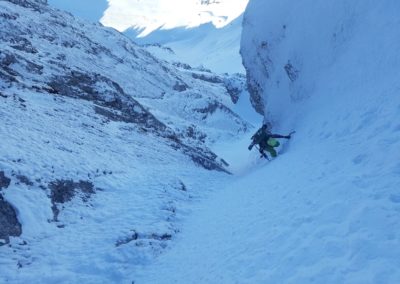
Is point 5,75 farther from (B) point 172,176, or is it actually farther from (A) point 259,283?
A: (A) point 259,283

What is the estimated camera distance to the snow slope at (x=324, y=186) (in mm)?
8211

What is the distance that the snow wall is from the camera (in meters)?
8.06

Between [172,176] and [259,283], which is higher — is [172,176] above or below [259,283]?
above

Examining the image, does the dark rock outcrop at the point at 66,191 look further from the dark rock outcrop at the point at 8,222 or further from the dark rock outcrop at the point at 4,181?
the dark rock outcrop at the point at 4,181

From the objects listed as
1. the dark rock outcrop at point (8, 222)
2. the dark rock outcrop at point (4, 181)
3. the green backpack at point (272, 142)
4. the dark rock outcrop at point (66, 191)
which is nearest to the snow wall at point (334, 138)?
the green backpack at point (272, 142)

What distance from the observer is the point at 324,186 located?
458 inches

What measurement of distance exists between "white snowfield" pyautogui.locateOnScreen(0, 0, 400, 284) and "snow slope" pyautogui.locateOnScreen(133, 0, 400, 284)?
50 millimetres

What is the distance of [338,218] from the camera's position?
930 centimetres

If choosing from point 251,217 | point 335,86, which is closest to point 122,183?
point 251,217

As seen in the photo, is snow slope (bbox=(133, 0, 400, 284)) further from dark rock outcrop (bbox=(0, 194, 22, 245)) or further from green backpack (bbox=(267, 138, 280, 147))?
dark rock outcrop (bbox=(0, 194, 22, 245))

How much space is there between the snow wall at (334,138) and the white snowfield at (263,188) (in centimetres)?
5

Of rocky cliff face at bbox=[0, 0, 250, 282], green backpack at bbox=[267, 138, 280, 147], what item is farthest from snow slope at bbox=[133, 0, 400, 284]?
rocky cliff face at bbox=[0, 0, 250, 282]

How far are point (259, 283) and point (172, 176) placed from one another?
14.4 meters

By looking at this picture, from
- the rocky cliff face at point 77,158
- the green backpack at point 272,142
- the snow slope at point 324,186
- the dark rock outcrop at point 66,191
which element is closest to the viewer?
the snow slope at point 324,186
